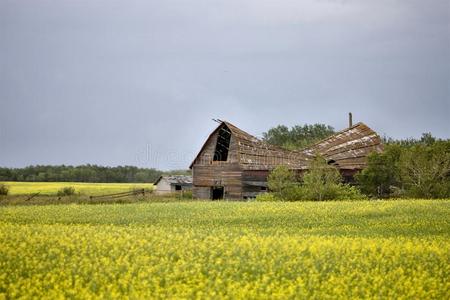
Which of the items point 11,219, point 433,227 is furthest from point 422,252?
point 11,219

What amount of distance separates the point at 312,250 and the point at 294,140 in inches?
3969

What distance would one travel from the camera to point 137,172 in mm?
133750

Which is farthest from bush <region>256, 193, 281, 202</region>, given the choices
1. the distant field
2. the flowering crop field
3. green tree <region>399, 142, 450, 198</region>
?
the distant field

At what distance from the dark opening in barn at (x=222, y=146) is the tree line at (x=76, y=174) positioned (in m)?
59.5

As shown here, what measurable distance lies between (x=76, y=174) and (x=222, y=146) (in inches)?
2487

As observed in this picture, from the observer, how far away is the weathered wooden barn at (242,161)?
5656 cm

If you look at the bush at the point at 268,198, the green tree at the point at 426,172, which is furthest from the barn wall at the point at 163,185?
the green tree at the point at 426,172

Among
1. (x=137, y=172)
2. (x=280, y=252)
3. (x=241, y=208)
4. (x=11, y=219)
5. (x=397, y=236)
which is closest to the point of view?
(x=280, y=252)

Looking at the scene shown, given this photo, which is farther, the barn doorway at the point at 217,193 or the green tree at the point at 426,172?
the barn doorway at the point at 217,193

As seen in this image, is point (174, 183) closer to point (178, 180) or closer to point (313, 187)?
point (178, 180)

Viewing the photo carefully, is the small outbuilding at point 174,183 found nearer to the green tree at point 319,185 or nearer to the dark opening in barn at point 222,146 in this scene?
the dark opening in barn at point 222,146

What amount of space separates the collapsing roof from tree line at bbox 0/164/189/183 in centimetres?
5999

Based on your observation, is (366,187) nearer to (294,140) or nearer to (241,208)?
(241,208)

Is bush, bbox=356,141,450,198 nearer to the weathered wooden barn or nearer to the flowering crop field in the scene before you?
the weathered wooden barn
